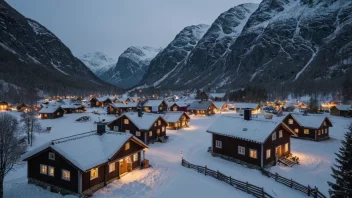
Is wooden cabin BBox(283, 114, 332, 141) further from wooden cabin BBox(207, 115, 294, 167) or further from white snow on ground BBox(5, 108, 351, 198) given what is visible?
wooden cabin BBox(207, 115, 294, 167)

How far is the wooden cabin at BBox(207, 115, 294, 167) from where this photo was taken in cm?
3092

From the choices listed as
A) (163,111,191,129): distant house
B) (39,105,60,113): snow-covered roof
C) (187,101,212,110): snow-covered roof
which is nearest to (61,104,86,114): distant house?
(39,105,60,113): snow-covered roof

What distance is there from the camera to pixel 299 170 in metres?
30.1

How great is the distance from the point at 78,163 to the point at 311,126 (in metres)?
45.0

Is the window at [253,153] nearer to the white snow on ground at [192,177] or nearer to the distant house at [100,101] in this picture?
the white snow on ground at [192,177]

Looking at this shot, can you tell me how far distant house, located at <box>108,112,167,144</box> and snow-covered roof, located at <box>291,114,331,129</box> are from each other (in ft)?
97.2

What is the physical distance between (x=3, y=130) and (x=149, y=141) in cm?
2530

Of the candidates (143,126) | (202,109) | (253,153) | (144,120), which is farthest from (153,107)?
(253,153)

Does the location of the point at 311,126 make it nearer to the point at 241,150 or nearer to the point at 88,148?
the point at 241,150

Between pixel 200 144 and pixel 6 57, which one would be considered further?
pixel 6 57

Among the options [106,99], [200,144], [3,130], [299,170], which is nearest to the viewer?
[3,130]

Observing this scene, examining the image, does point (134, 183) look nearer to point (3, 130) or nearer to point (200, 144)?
point (3, 130)

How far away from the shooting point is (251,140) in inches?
1224

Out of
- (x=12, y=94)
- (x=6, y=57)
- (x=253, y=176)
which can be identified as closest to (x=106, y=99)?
(x=12, y=94)
